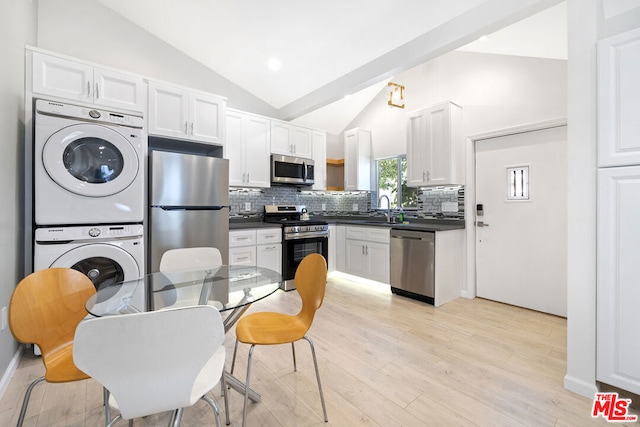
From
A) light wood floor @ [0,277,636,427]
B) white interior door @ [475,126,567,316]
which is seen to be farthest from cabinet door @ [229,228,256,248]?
white interior door @ [475,126,567,316]

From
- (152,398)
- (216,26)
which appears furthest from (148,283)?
(216,26)

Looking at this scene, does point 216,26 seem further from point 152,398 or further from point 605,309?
point 605,309

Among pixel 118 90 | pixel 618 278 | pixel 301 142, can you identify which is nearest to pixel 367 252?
pixel 301 142

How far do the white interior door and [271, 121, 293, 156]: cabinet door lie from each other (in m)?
2.62

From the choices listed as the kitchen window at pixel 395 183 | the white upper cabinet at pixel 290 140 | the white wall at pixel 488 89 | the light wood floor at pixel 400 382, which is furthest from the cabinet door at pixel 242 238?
the white wall at pixel 488 89

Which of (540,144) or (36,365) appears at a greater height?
(540,144)

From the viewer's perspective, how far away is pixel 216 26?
3.25 m

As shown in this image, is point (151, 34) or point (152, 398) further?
point (151, 34)

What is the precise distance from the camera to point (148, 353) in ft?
2.84

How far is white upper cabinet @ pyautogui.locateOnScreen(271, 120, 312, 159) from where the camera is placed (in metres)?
4.26

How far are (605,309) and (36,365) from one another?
3775 millimetres

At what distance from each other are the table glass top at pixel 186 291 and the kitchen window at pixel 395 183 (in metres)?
3.14

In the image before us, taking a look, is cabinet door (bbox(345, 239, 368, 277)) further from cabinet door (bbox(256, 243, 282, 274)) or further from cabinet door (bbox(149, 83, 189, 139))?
cabinet door (bbox(149, 83, 189, 139))

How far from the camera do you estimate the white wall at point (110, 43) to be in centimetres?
289
